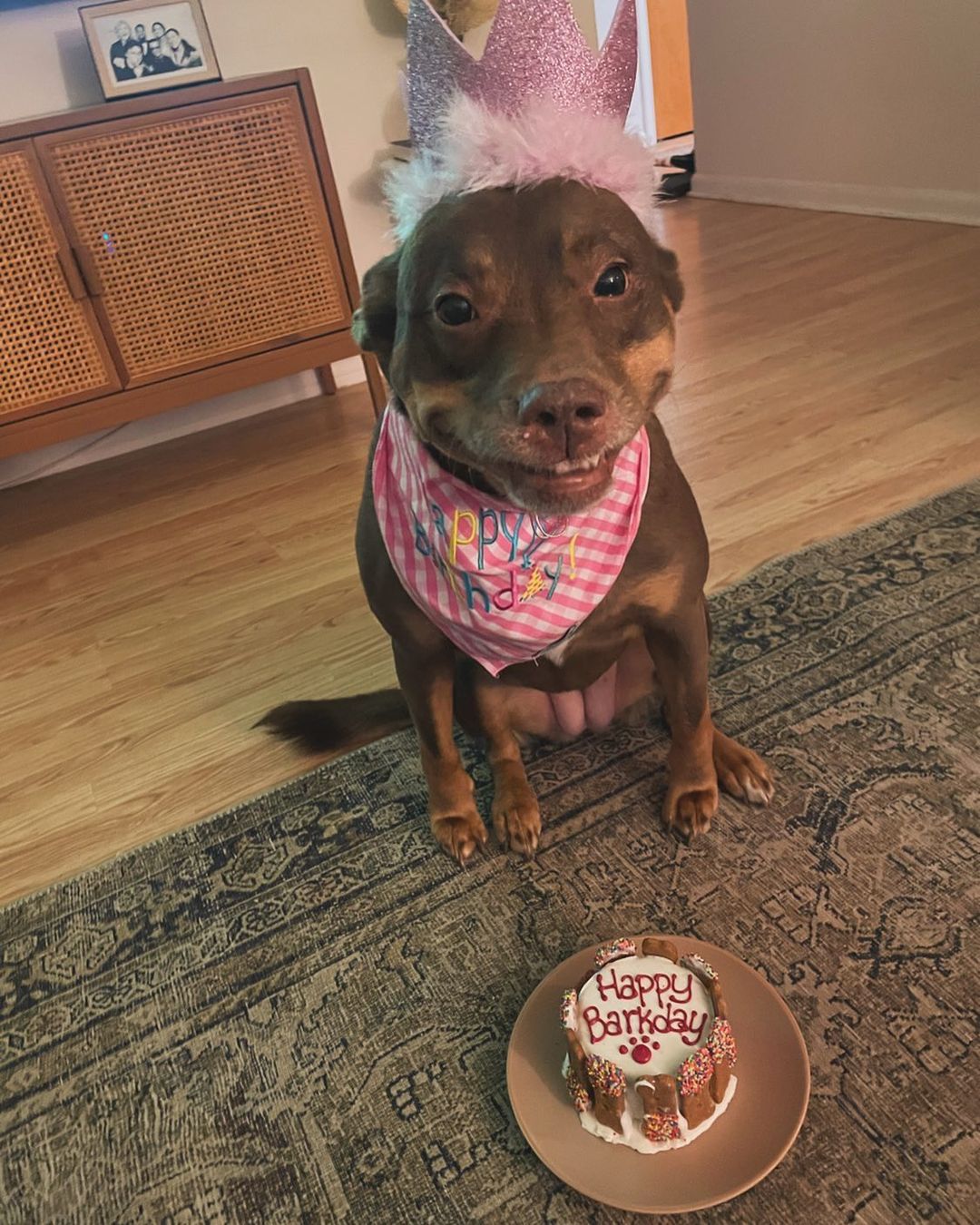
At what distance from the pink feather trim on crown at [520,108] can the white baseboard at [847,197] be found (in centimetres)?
361

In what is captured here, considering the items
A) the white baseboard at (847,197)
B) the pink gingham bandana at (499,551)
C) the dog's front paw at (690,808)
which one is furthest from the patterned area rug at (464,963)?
the white baseboard at (847,197)

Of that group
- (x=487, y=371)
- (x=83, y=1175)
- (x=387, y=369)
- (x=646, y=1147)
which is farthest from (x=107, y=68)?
(x=646, y=1147)

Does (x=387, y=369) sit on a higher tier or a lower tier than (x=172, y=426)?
higher

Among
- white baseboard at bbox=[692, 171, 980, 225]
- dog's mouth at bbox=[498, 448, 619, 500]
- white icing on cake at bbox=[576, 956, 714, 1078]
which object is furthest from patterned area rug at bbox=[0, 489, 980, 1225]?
white baseboard at bbox=[692, 171, 980, 225]

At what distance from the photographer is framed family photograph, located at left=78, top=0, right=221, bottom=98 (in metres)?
2.58

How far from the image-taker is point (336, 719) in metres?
1.68

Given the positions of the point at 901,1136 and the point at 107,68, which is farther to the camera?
the point at 107,68

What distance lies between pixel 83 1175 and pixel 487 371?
3.49 ft

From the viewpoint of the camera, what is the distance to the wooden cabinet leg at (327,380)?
11.6 feet

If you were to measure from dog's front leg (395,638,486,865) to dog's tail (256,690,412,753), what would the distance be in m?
0.21

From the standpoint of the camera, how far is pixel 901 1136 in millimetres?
1012

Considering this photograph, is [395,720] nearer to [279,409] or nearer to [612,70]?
[612,70]

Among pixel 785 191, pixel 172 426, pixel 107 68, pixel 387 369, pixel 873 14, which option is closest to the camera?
pixel 387 369

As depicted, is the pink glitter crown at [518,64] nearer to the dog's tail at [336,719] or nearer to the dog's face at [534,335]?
the dog's face at [534,335]
